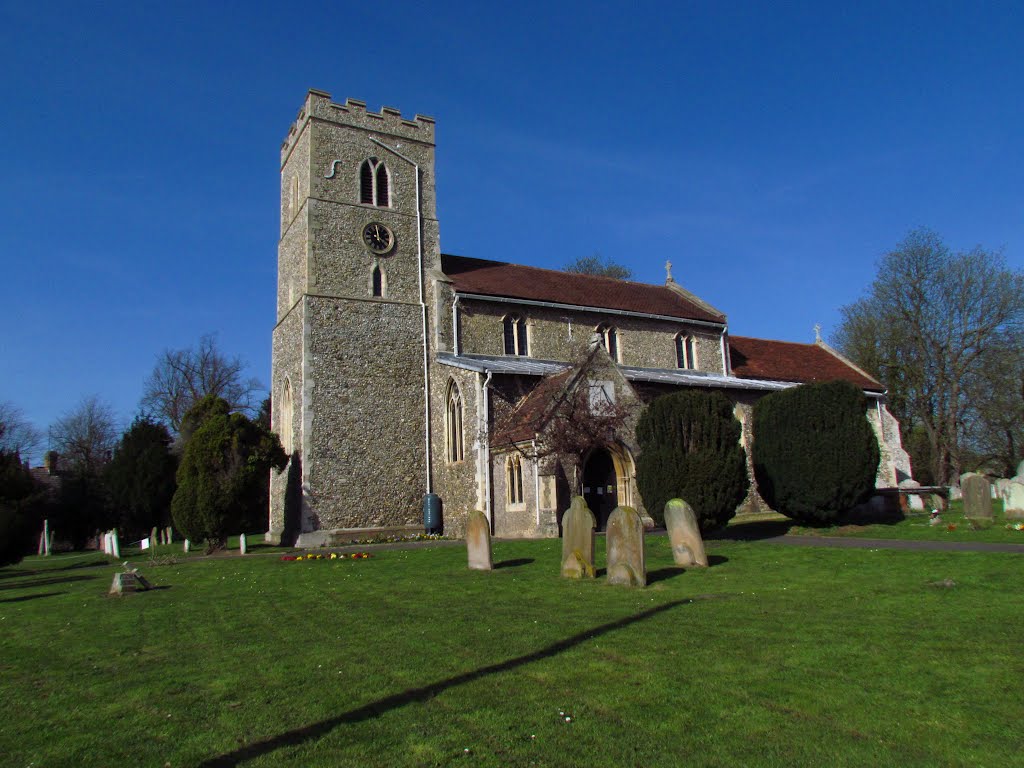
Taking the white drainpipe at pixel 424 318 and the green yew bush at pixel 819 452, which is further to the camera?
the white drainpipe at pixel 424 318

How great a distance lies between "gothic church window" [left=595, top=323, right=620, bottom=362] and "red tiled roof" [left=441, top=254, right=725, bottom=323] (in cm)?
83


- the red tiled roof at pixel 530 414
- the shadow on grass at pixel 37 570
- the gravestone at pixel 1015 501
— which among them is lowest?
the shadow on grass at pixel 37 570

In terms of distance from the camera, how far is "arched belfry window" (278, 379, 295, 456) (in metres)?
25.7

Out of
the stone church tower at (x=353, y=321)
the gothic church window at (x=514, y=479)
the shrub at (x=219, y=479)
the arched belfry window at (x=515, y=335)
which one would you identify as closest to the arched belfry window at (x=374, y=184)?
the stone church tower at (x=353, y=321)

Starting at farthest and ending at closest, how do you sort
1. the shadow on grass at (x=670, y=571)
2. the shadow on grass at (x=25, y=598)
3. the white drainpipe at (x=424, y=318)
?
the white drainpipe at (x=424, y=318) < the shadow on grass at (x=25, y=598) < the shadow on grass at (x=670, y=571)

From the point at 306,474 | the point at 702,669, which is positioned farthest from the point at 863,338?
the point at 702,669

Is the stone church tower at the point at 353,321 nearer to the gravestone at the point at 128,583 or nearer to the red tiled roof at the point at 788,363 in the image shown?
the gravestone at the point at 128,583

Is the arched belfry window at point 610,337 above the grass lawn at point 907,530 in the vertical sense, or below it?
above

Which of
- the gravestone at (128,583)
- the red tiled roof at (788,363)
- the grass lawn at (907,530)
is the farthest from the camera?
the red tiled roof at (788,363)

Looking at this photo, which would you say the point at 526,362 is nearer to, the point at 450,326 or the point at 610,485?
the point at 450,326

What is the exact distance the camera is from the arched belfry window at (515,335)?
2641 centimetres

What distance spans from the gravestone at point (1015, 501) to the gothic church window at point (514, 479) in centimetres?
1353

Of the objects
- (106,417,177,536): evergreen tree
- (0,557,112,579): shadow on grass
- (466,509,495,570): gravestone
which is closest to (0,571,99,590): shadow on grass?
(0,557,112,579): shadow on grass

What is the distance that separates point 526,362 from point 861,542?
1261 cm
